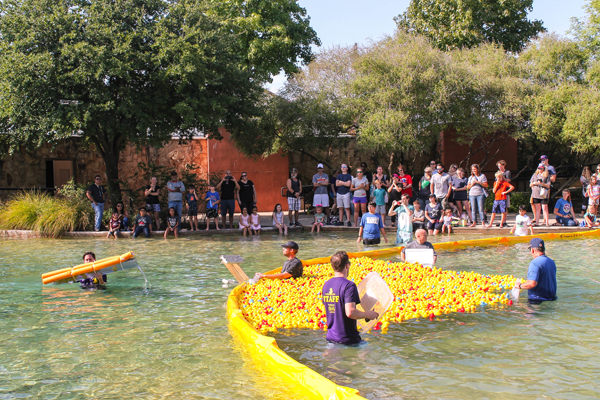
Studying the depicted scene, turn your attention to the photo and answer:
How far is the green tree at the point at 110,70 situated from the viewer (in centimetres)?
1483

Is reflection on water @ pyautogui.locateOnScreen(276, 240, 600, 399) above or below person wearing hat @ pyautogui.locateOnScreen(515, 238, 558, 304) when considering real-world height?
below

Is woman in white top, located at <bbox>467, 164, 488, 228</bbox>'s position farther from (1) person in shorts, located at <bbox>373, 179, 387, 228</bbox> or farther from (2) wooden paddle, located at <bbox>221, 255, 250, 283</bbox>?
(2) wooden paddle, located at <bbox>221, 255, 250, 283</bbox>

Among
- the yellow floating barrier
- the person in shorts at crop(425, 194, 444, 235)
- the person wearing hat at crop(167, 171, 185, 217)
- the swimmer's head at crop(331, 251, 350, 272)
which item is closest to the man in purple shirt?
the swimmer's head at crop(331, 251, 350, 272)

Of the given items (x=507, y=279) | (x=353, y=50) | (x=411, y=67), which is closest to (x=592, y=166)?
(x=411, y=67)

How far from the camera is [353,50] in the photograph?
20953 millimetres

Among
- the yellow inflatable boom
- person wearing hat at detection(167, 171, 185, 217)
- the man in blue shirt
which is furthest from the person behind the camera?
person wearing hat at detection(167, 171, 185, 217)

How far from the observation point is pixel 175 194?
54.3 feet

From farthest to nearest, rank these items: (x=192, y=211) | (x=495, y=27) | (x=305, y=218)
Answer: (x=495, y=27), (x=305, y=218), (x=192, y=211)

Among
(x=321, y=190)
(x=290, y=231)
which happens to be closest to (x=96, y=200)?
(x=290, y=231)

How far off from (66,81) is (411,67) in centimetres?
1128

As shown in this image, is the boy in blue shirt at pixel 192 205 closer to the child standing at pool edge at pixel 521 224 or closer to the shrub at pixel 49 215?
the shrub at pixel 49 215

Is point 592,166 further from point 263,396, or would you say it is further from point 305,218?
point 263,396

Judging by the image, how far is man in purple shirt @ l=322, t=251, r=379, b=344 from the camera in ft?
18.2

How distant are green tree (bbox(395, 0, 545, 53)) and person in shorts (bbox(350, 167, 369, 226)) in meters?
16.1
